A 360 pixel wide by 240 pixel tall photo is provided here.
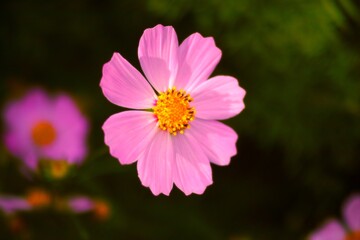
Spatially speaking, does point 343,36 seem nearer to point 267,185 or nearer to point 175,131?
point 267,185

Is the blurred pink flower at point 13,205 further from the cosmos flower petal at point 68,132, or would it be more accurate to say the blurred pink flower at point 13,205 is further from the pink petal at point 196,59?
the pink petal at point 196,59

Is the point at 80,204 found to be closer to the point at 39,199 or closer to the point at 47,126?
the point at 39,199

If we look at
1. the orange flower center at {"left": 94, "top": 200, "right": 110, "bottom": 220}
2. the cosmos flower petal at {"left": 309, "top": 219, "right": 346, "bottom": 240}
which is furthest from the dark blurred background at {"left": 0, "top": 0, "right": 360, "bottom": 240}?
the cosmos flower petal at {"left": 309, "top": 219, "right": 346, "bottom": 240}

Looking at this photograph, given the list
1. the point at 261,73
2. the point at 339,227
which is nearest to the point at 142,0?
the point at 261,73

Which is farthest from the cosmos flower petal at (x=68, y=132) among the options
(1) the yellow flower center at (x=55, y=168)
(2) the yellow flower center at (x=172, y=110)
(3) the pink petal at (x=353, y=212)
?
(3) the pink petal at (x=353, y=212)

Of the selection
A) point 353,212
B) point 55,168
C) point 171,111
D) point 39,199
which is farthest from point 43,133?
point 353,212

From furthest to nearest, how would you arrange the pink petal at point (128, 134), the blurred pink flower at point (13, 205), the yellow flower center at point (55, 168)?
1. the blurred pink flower at point (13, 205)
2. the yellow flower center at point (55, 168)
3. the pink petal at point (128, 134)
